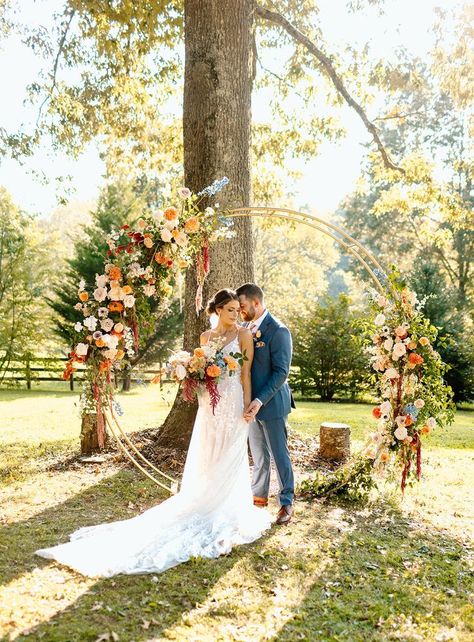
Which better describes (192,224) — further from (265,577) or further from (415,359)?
(265,577)

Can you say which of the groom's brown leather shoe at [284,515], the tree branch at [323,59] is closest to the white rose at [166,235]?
the groom's brown leather shoe at [284,515]

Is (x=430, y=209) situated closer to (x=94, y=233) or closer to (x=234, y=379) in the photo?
(x=234, y=379)

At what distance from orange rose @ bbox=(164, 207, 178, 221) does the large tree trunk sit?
181 cm

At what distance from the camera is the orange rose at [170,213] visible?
19.9 feet

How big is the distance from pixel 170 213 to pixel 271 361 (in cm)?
173

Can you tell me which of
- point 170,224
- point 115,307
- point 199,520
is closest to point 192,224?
point 170,224

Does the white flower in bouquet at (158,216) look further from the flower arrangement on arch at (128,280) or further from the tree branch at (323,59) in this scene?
the tree branch at (323,59)

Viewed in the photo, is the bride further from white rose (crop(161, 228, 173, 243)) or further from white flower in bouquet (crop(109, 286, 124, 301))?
white flower in bouquet (crop(109, 286, 124, 301))

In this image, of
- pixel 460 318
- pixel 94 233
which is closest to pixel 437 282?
pixel 460 318

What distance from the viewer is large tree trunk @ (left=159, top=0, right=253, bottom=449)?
791 cm

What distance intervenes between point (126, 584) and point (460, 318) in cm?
1581

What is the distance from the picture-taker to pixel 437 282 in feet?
58.4

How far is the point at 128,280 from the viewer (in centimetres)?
638

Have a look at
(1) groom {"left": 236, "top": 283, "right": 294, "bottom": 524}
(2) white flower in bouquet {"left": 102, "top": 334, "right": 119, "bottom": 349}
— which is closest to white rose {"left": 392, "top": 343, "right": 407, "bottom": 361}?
(1) groom {"left": 236, "top": 283, "right": 294, "bottom": 524}
